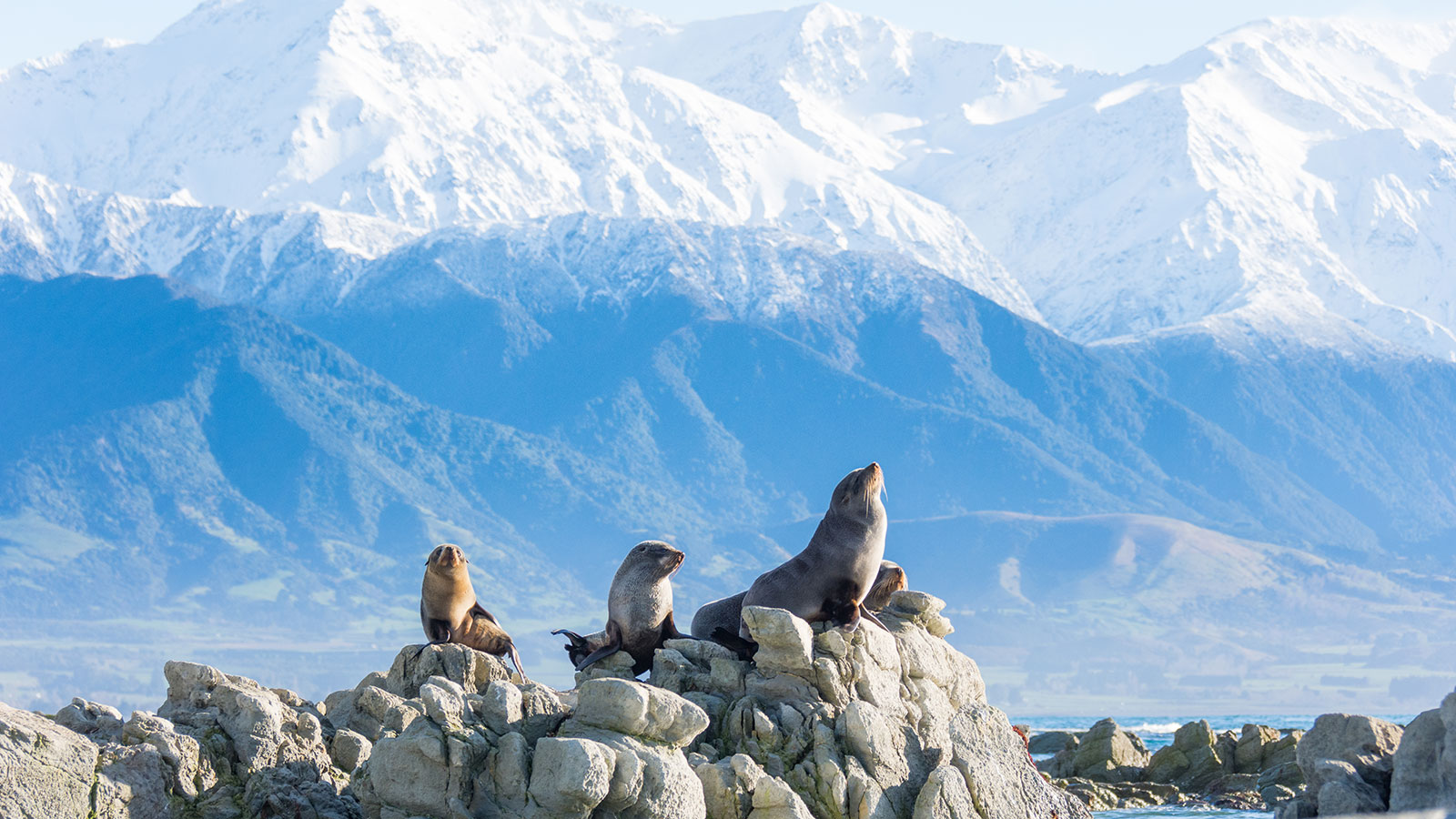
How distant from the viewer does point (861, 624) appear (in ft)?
75.6

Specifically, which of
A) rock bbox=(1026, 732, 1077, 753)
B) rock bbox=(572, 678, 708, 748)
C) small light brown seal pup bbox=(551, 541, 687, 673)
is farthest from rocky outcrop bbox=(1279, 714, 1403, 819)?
rock bbox=(1026, 732, 1077, 753)

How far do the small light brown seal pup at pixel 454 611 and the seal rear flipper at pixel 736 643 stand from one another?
2.75 metres

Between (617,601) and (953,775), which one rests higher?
(617,601)

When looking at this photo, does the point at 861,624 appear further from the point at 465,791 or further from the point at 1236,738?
the point at 1236,738

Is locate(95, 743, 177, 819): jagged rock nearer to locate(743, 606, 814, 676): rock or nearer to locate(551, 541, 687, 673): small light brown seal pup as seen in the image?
locate(551, 541, 687, 673): small light brown seal pup

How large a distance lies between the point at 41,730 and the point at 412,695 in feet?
17.5

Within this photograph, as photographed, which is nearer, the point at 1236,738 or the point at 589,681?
the point at 589,681

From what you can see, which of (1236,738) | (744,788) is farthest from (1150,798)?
(744,788)

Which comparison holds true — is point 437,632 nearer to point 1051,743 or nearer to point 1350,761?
point 1350,761

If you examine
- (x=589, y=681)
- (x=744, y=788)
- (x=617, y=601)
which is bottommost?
(x=744, y=788)

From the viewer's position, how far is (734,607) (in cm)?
2586

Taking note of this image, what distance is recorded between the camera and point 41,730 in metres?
20.7

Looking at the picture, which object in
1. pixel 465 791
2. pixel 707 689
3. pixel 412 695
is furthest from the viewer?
pixel 412 695

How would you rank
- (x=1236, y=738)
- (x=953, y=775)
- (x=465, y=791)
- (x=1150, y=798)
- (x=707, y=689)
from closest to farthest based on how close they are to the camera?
(x=465, y=791) < (x=953, y=775) < (x=707, y=689) < (x=1150, y=798) < (x=1236, y=738)
